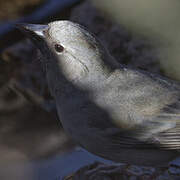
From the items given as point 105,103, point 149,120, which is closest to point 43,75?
point 105,103

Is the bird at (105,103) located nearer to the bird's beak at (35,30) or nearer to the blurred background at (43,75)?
the bird's beak at (35,30)

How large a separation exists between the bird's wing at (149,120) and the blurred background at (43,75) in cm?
92

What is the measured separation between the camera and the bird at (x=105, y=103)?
510 cm

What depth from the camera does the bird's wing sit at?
5090 millimetres

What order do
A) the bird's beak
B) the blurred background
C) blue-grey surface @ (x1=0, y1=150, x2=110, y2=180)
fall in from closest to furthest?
the bird's beak → blue-grey surface @ (x1=0, y1=150, x2=110, y2=180) → the blurred background

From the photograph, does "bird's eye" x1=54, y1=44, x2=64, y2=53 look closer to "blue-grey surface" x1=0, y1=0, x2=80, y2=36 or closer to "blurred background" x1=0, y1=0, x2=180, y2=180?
"blurred background" x1=0, y1=0, x2=180, y2=180

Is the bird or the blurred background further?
the blurred background

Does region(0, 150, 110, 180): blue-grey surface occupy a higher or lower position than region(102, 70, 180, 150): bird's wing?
lower

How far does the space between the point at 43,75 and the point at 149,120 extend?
2685 millimetres

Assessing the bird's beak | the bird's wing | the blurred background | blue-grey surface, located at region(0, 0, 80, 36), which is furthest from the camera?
blue-grey surface, located at region(0, 0, 80, 36)

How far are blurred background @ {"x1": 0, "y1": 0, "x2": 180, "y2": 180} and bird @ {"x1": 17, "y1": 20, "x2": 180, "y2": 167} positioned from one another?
3.01 ft

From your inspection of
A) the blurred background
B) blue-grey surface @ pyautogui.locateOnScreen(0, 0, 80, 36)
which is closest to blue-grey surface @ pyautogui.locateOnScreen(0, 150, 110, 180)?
the blurred background

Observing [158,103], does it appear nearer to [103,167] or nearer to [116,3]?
[103,167]

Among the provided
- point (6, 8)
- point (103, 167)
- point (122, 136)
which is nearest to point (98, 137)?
point (122, 136)
